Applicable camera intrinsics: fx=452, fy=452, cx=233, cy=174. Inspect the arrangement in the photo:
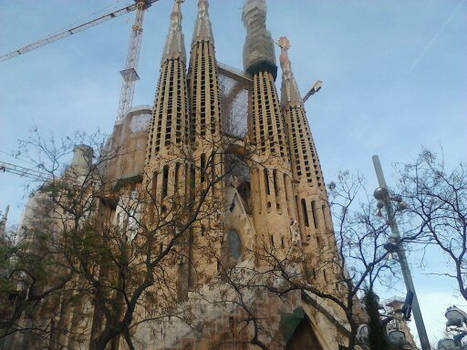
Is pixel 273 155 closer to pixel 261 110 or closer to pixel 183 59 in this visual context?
pixel 261 110

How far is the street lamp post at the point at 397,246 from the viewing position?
26.9 ft

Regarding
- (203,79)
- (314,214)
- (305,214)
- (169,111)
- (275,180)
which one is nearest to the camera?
(169,111)

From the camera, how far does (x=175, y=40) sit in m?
31.7

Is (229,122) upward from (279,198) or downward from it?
upward

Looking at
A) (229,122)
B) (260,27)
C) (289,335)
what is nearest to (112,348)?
(289,335)

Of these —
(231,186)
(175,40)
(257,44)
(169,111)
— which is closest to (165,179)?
(231,186)

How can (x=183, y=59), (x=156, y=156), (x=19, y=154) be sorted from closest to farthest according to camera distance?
1. (x=19, y=154)
2. (x=156, y=156)
3. (x=183, y=59)

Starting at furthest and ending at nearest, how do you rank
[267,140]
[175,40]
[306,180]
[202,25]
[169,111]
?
1. [202,25]
2. [175,40]
3. [306,180]
4. [169,111]
5. [267,140]

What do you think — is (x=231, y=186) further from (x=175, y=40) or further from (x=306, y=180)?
(x=175, y=40)

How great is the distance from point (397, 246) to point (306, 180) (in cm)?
2016

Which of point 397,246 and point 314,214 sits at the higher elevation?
point 314,214

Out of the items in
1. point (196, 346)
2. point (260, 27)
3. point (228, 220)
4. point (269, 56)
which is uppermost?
point (260, 27)

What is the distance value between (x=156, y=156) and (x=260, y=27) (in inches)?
660

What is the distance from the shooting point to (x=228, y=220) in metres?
25.9
